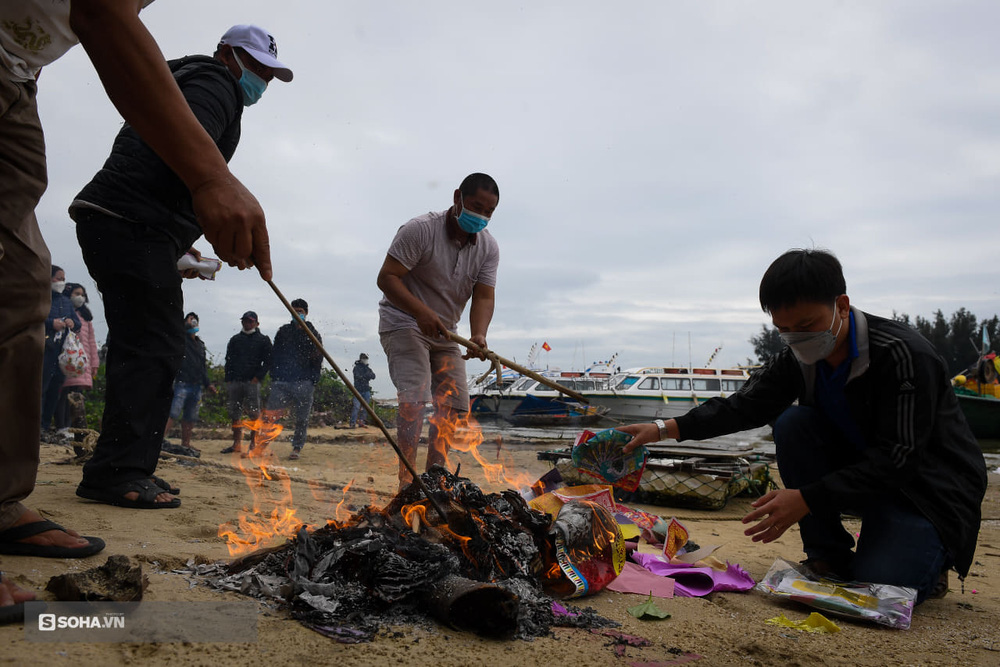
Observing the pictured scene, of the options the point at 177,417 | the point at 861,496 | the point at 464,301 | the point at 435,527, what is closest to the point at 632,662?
the point at 435,527

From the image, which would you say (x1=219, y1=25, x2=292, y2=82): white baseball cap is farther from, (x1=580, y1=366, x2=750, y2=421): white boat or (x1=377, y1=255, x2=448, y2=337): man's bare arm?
(x1=580, y1=366, x2=750, y2=421): white boat

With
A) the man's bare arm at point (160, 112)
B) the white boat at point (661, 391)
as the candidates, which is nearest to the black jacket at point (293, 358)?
the man's bare arm at point (160, 112)

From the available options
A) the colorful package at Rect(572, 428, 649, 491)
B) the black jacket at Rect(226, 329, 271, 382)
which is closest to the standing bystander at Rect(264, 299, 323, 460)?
the black jacket at Rect(226, 329, 271, 382)

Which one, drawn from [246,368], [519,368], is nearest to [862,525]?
[519,368]

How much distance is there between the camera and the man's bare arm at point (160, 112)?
1468mm

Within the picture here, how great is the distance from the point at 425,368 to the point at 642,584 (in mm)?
1969

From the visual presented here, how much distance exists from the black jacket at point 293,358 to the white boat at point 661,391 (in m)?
17.1

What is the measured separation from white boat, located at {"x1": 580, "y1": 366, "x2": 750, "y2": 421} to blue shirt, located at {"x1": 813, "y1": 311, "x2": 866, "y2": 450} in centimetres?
2117

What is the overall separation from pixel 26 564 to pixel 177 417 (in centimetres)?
767

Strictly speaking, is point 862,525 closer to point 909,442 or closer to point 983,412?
point 909,442

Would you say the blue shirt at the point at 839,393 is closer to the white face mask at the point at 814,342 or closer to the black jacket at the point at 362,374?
the white face mask at the point at 814,342

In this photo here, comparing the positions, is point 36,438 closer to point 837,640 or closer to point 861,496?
point 837,640

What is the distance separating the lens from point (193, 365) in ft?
27.7

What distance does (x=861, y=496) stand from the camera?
2.52 m
